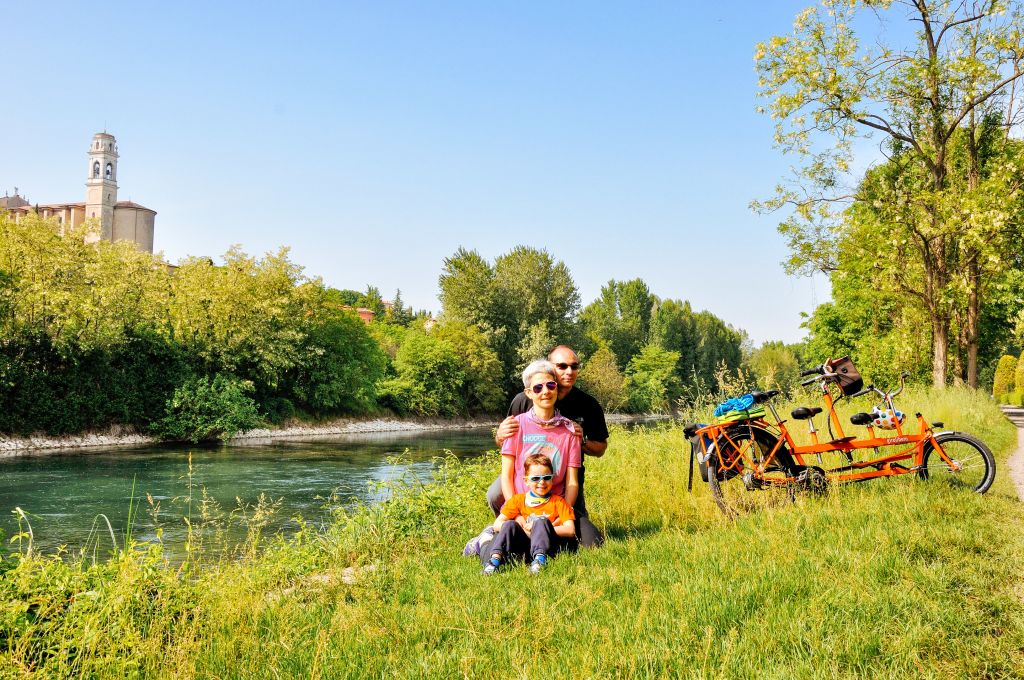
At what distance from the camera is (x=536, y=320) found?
61625 millimetres

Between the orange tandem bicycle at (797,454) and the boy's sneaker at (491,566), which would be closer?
the boy's sneaker at (491,566)

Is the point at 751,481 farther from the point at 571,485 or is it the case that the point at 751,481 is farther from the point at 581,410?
the point at 571,485

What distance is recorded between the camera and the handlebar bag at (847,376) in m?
6.80

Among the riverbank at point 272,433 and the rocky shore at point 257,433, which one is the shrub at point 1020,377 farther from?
the rocky shore at point 257,433

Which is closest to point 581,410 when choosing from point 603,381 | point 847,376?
point 847,376

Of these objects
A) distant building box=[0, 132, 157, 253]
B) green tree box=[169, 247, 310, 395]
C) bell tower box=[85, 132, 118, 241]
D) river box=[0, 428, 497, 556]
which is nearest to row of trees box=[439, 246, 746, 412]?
green tree box=[169, 247, 310, 395]

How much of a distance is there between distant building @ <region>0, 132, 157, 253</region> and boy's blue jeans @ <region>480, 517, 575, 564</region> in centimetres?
11300

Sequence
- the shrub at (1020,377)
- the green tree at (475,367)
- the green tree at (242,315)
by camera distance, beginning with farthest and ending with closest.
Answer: the green tree at (475,367)
the shrub at (1020,377)
the green tree at (242,315)

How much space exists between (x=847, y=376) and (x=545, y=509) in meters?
3.36

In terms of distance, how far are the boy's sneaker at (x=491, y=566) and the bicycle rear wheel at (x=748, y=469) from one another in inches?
91.0

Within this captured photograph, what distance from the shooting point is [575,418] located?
573 cm

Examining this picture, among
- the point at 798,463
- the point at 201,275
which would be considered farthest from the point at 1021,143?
the point at 201,275

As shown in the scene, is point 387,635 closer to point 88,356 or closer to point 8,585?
point 8,585

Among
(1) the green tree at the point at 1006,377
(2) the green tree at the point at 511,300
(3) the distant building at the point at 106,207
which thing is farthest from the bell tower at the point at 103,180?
(1) the green tree at the point at 1006,377
